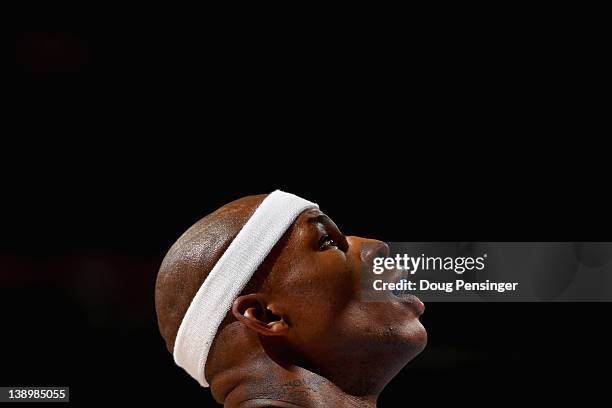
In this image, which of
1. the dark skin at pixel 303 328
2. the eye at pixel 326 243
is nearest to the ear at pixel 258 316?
the dark skin at pixel 303 328

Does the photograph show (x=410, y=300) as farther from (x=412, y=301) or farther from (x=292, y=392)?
(x=292, y=392)

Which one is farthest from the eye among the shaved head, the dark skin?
the shaved head

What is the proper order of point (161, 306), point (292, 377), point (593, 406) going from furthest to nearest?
point (593, 406)
point (161, 306)
point (292, 377)

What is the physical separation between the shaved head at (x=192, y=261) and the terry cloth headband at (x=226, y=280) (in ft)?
0.06

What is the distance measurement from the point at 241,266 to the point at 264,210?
12 cm

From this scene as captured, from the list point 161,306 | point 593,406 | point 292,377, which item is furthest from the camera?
point 593,406

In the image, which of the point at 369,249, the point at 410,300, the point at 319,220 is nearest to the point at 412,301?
the point at 410,300

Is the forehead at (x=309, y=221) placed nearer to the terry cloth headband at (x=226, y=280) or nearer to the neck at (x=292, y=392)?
the terry cloth headband at (x=226, y=280)

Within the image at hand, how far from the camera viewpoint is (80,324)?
7.19ft

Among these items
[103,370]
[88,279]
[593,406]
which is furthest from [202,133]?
[593,406]

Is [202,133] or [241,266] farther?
[202,133]

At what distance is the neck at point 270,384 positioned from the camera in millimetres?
1520

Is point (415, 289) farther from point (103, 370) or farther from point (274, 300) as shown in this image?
point (103, 370)

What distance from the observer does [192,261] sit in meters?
1.62
